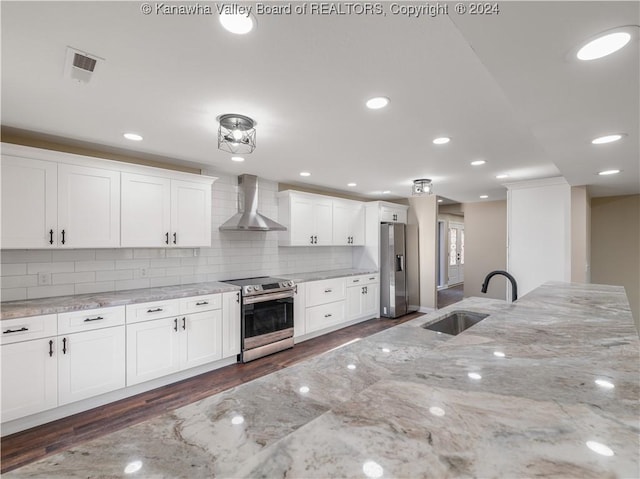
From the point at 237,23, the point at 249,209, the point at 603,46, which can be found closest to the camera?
the point at 603,46

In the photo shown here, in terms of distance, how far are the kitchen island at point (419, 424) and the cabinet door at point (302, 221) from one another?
11.4 feet

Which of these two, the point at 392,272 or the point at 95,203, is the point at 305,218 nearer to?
the point at 392,272

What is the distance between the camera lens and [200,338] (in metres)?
3.26

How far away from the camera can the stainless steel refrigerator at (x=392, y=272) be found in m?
5.62

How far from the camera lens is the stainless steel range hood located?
3.99 m

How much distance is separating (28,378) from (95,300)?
27.0 inches

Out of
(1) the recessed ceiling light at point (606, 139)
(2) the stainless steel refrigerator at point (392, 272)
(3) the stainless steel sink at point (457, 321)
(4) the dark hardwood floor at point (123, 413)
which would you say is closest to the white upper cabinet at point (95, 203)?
(4) the dark hardwood floor at point (123, 413)

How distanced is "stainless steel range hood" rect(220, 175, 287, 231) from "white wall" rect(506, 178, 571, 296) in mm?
3482

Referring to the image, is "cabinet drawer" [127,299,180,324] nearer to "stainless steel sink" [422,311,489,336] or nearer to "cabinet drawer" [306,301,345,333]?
"cabinet drawer" [306,301,345,333]

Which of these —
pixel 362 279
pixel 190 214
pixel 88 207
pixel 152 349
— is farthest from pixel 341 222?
pixel 88 207

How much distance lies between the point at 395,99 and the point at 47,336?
126 inches

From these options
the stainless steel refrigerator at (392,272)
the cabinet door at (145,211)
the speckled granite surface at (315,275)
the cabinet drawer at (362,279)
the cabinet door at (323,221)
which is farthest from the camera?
the stainless steel refrigerator at (392,272)

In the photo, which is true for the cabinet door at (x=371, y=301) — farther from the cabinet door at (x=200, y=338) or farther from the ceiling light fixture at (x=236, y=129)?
the ceiling light fixture at (x=236, y=129)

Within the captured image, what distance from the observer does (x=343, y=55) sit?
1.53 meters
